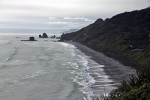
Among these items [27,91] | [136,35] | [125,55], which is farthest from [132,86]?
[136,35]

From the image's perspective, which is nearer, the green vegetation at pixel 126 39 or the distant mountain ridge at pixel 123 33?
the green vegetation at pixel 126 39

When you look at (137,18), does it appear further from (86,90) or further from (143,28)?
(86,90)

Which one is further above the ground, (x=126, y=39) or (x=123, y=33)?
(x=123, y=33)

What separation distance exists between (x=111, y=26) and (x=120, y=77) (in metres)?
120

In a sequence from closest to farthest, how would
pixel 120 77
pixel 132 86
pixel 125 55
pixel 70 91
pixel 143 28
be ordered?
pixel 132 86 < pixel 70 91 < pixel 120 77 < pixel 125 55 < pixel 143 28

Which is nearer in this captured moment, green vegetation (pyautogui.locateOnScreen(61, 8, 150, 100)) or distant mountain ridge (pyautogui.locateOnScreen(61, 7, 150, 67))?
green vegetation (pyautogui.locateOnScreen(61, 8, 150, 100))

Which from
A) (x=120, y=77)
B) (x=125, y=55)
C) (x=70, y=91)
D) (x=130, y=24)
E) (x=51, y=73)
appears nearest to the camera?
(x=70, y=91)

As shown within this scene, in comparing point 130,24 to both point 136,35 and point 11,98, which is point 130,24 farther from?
A: point 11,98

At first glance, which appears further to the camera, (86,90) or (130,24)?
(130,24)

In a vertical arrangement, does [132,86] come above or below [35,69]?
above

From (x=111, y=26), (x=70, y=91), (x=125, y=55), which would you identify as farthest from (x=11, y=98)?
(x=111, y=26)

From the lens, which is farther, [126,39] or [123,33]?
[123,33]

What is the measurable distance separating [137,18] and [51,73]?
117 m

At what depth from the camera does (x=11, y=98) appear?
43.5m
